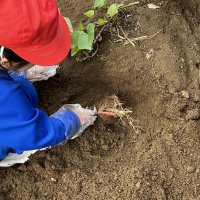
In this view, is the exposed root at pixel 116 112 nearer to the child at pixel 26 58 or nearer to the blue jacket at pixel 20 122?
the child at pixel 26 58

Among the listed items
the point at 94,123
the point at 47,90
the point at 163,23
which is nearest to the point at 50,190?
the point at 94,123

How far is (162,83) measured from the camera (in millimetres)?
2260

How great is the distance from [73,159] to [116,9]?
0.92m

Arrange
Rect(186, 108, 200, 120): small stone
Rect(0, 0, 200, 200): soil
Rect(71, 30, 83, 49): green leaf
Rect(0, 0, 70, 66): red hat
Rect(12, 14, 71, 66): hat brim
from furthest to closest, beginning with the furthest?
Rect(71, 30, 83, 49): green leaf → Rect(186, 108, 200, 120): small stone → Rect(0, 0, 200, 200): soil → Rect(12, 14, 71, 66): hat brim → Rect(0, 0, 70, 66): red hat

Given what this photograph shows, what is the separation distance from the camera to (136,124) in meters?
2.21

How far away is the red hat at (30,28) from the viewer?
4.60 feet

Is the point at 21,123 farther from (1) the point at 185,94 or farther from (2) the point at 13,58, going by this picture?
(1) the point at 185,94

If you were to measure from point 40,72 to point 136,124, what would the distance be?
2.13 feet

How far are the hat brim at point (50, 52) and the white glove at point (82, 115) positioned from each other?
1.80 feet

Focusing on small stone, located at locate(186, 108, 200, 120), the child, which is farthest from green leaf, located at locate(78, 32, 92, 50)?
small stone, located at locate(186, 108, 200, 120)

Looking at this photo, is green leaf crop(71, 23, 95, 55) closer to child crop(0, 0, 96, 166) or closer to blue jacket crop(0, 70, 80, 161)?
child crop(0, 0, 96, 166)

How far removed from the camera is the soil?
2.04m

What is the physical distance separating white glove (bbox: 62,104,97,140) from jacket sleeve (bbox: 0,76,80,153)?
32cm

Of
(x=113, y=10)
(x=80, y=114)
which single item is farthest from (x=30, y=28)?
(x=113, y=10)
